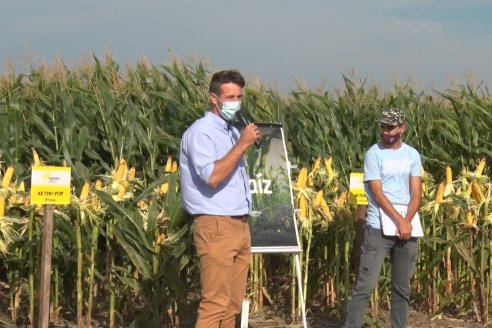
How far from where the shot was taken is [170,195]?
7.11m

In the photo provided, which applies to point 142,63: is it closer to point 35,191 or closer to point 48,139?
point 48,139

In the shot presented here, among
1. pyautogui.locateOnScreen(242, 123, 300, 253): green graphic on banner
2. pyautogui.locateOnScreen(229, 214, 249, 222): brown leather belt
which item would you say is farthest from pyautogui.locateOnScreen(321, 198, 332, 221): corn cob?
pyautogui.locateOnScreen(229, 214, 249, 222): brown leather belt

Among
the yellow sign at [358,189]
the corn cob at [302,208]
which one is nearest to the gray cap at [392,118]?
the yellow sign at [358,189]

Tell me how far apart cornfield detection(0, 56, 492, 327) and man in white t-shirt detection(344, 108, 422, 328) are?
1142mm

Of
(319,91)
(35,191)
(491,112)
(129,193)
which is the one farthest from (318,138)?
(35,191)

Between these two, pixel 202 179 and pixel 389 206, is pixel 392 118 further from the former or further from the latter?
pixel 202 179

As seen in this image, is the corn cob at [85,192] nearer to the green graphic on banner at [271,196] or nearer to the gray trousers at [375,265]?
the green graphic on banner at [271,196]

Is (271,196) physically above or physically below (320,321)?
above

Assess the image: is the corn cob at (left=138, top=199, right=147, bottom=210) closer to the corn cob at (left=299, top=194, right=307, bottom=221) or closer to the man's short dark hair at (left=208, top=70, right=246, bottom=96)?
the corn cob at (left=299, top=194, right=307, bottom=221)

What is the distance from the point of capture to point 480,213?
8367 mm

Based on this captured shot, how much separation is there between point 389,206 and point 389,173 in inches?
10.5

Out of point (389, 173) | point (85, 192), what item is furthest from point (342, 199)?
point (85, 192)

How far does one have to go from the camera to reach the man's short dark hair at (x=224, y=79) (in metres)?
5.62

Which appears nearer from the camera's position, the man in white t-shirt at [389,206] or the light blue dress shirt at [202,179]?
the light blue dress shirt at [202,179]
